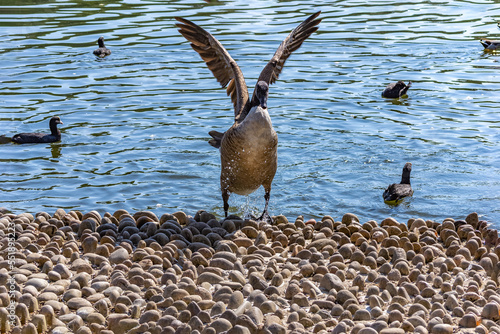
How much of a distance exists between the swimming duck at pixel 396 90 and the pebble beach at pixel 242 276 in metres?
6.74

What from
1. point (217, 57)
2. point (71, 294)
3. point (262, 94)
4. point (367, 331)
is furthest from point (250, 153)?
point (367, 331)

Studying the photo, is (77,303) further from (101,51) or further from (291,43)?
(101,51)

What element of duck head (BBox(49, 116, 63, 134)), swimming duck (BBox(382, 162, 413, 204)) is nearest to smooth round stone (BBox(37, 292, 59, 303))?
swimming duck (BBox(382, 162, 413, 204))

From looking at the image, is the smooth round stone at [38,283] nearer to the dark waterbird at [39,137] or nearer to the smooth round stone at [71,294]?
the smooth round stone at [71,294]

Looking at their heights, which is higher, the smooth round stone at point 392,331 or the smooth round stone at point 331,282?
the smooth round stone at point 392,331

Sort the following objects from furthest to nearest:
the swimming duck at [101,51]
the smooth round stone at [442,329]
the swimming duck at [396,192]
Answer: the swimming duck at [101,51] → the swimming duck at [396,192] → the smooth round stone at [442,329]

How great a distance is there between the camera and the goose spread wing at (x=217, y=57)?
9758 mm

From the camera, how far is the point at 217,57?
1053 cm

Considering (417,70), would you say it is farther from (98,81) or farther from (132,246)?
(132,246)

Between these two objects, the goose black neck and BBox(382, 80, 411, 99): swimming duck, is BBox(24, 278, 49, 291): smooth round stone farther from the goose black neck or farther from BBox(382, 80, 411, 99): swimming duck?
BBox(382, 80, 411, 99): swimming duck

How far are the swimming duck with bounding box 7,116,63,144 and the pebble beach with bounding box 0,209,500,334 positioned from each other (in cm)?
453

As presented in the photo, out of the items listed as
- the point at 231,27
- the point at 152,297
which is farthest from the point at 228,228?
the point at 231,27

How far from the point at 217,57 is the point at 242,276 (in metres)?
4.91

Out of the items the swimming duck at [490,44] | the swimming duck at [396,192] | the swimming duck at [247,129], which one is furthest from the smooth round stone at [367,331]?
the swimming duck at [490,44]
